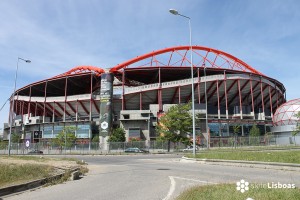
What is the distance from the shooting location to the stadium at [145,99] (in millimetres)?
81438

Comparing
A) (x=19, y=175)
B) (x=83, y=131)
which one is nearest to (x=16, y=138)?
(x=83, y=131)

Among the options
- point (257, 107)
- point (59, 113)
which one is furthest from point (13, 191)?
point (257, 107)

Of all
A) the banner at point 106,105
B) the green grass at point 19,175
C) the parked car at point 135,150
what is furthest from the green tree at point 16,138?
the green grass at point 19,175

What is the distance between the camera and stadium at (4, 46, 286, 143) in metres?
81.4

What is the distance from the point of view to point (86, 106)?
9288cm

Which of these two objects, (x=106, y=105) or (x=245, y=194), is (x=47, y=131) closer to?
(x=106, y=105)

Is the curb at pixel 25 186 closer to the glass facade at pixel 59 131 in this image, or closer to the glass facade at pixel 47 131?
the glass facade at pixel 59 131

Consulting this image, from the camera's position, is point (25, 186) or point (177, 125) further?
point (177, 125)

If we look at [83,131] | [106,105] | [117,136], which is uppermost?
[106,105]

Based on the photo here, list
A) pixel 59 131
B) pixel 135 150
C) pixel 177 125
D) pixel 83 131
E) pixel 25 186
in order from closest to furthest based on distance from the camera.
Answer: pixel 25 186
pixel 177 125
pixel 135 150
pixel 83 131
pixel 59 131

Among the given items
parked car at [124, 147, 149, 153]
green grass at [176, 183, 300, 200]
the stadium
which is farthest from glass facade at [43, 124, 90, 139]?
green grass at [176, 183, 300, 200]

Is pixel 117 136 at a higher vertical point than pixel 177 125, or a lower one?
lower

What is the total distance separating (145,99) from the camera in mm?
89875

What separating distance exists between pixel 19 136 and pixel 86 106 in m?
25.7
